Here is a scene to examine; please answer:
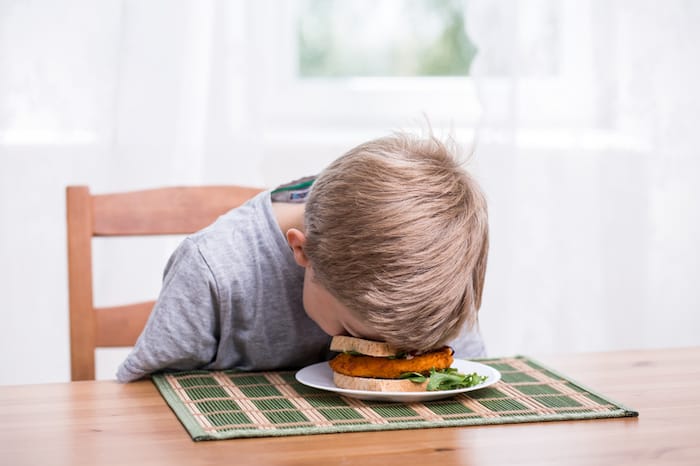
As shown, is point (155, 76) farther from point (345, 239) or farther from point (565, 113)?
point (345, 239)

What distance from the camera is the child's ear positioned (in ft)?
3.46

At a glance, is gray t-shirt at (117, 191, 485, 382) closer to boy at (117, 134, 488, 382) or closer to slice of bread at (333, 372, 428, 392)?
boy at (117, 134, 488, 382)

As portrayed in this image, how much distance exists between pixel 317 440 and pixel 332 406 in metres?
0.12

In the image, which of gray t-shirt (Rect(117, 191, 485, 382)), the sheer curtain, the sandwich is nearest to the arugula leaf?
the sandwich

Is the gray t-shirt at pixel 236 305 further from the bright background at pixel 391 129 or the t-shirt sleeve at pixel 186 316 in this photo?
the bright background at pixel 391 129

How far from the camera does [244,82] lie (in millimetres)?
2098

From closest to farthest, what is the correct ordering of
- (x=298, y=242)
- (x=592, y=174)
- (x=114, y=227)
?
(x=298, y=242) → (x=114, y=227) → (x=592, y=174)

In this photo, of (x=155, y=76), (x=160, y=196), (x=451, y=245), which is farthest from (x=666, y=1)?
(x=451, y=245)

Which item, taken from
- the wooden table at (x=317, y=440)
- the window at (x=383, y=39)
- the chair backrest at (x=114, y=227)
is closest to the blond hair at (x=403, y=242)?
the wooden table at (x=317, y=440)

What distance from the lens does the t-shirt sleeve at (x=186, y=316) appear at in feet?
3.68

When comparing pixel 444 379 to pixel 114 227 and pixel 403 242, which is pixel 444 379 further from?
pixel 114 227

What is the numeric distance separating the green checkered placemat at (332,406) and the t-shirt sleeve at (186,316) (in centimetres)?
4

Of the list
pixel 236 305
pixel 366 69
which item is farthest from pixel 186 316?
pixel 366 69

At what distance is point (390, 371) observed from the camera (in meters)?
0.97
